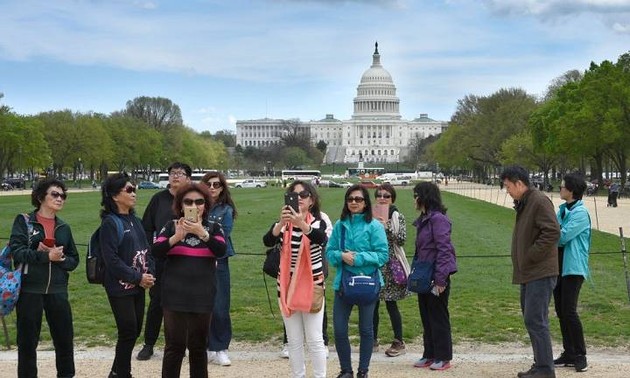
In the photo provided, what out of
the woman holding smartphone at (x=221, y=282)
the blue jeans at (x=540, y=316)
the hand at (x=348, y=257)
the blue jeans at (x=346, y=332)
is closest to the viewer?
the hand at (x=348, y=257)

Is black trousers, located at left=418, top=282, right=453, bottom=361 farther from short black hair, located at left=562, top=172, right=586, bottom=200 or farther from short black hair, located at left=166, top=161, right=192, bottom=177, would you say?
short black hair, located at left=166, top=161, right=192, bottom=177

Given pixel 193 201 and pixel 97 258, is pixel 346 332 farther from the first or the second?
pixel 97 258

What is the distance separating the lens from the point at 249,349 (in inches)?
369

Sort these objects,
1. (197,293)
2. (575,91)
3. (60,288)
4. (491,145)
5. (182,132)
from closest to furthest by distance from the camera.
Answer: (197,293), (60,288), (575,91), (491,145), (182,132)

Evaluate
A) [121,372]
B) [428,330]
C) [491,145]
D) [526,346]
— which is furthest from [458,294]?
[491,145]

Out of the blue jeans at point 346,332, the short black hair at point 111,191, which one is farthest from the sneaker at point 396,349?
the short black hair at point 111,191

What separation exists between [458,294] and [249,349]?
4.70 metres

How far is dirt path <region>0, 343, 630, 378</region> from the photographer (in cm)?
824

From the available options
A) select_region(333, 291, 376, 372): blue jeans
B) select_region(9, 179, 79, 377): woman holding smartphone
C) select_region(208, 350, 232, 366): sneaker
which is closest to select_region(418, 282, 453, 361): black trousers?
select_region(333, 291, 376, 372): blue jeans

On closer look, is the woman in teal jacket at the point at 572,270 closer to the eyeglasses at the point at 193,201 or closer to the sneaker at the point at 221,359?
the sneaker at the point at 221,359

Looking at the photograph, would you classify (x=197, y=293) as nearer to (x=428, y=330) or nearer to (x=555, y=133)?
(x=428, y=330)

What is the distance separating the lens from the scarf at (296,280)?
7.20 m

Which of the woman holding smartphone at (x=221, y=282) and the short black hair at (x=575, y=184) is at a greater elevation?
the short black hair at (x=575, y=184)

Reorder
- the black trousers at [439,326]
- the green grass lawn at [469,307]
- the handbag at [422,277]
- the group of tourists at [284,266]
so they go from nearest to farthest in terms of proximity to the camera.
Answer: the group of tourists at [284,266], the handbag at [422,277], the black trousers at [439,326], the green grass lawn at [469,307]
